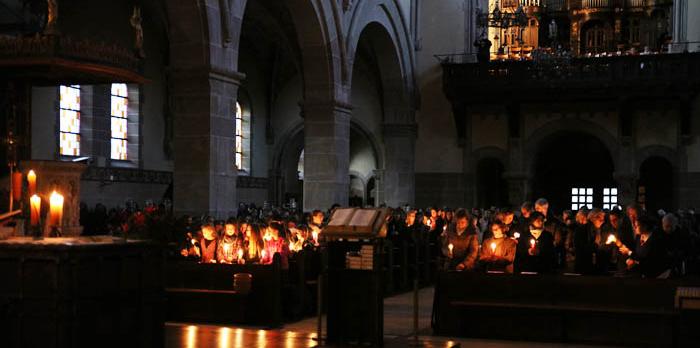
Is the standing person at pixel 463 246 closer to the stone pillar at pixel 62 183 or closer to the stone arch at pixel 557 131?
the stone pillar at pixel 62 183

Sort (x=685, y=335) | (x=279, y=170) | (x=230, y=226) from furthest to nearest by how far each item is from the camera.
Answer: (x=279, y=170) → (x=230, y=226) → (x=685, y=335)

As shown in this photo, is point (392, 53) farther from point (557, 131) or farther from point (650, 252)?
point (650, 252)

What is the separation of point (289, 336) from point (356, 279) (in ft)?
5.41

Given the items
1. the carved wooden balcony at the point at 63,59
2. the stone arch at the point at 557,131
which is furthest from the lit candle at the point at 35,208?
the stone arch at the point at 557,131

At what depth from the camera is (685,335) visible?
408 inches

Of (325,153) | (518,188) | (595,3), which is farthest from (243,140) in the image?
(595,3)

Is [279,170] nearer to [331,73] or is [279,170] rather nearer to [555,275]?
[331,73]

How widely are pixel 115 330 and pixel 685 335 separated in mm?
6134

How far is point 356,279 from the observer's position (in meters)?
9.30

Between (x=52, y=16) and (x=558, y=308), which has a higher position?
(x=52, y=16)

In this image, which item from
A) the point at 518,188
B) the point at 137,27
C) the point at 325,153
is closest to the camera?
the point at 137,27

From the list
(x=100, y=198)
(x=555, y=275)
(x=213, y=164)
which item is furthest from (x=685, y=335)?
(x=100, y=198)

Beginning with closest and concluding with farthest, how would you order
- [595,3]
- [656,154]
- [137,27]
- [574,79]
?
[137,27], [574,79], [656,154], [595,3]

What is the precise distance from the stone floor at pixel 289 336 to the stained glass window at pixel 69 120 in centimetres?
1103
